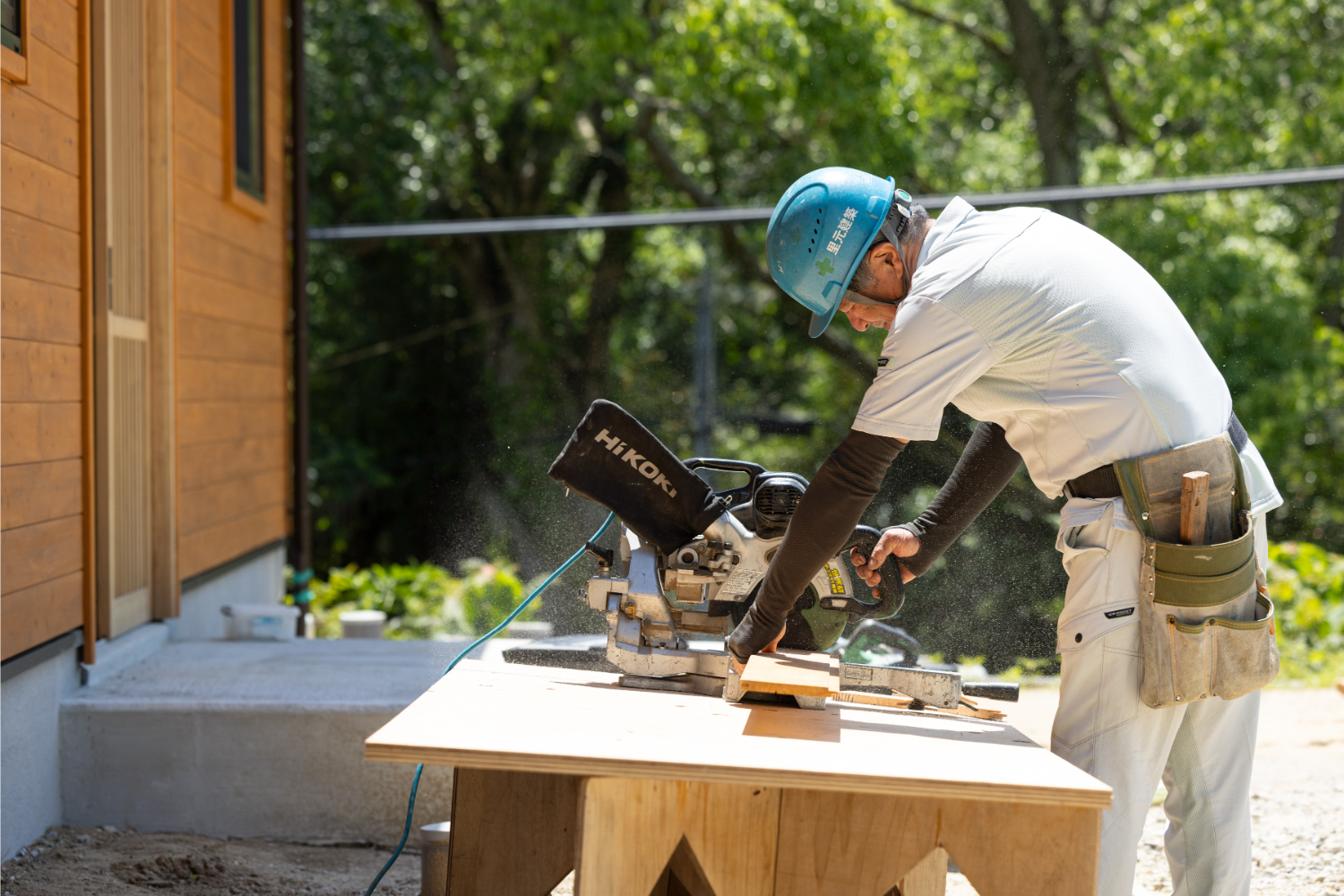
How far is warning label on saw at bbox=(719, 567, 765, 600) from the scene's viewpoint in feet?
7.74

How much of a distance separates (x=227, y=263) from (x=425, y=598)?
299cm

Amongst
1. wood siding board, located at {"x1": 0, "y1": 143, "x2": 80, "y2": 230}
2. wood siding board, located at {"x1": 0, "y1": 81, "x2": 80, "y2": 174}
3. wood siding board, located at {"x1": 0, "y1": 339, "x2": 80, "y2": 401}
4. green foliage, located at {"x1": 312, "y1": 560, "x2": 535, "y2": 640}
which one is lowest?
green foliage, located at {"x1": 312, "y1": 560, "x2": 535, "y2": 640}

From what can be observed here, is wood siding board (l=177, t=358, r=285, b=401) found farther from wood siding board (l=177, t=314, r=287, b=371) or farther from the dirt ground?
the dirt ground

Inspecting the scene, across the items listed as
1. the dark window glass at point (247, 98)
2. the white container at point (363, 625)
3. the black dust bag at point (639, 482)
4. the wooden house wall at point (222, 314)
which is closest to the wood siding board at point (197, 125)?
the wooden house wall at point (222, 314)

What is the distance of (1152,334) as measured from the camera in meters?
1.89

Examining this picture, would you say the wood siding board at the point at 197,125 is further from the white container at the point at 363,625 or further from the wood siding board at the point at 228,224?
the white container at the point at 363,625

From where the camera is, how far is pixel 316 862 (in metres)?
2.90

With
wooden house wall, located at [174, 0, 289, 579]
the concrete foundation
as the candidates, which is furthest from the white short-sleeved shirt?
wooden house wall, located at [174, 0, 289, 579]

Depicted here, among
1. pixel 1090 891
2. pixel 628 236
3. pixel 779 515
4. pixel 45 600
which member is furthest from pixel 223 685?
pixel 628 236

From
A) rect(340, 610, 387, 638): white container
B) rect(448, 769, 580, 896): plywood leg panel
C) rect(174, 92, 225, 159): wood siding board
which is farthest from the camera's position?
rect(340, 610, 387, 638): white container

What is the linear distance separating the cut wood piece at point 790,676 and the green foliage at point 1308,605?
497 centimetres

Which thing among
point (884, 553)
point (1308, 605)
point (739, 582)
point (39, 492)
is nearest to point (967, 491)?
point (884, 553)

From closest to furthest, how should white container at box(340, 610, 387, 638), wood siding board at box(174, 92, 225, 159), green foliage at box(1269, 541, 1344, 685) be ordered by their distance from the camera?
wood siding board at box(174, 92, 225, 159) < white container at box(340, 610, 387, 638) < green foliage at box(1269, 541, 1344, 685)

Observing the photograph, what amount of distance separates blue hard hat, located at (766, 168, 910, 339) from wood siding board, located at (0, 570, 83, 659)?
2121 millimetres
